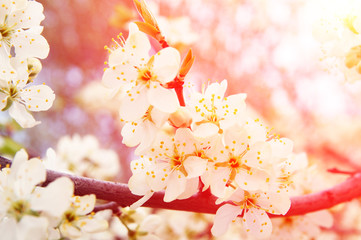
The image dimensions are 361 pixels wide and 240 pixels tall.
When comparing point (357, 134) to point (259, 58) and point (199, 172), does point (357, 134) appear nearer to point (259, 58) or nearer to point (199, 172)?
point (259, 58)

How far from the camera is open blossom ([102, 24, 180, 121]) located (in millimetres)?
803

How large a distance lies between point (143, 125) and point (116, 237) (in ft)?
5.13

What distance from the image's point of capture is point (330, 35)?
3.68ft

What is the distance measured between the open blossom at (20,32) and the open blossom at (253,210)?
0.57m

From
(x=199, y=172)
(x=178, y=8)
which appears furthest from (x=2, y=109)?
(x=178, y=8)

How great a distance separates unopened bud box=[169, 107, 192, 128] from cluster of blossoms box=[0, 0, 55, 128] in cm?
33

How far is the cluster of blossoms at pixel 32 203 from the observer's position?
0.68m

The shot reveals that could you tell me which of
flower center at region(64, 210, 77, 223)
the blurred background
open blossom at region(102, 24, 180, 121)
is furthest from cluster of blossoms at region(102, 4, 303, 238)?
the blurred background

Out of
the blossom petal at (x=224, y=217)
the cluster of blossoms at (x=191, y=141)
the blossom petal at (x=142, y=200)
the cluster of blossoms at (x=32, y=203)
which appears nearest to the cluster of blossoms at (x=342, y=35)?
the cluster of blossoms at (x=191, y=141)

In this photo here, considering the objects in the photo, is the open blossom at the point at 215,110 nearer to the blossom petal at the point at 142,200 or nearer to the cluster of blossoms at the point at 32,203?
the blossom petal at the point at 142,200

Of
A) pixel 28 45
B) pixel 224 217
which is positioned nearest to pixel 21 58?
pixel 28 45

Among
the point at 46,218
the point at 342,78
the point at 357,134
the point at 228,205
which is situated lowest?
the point at 46,218

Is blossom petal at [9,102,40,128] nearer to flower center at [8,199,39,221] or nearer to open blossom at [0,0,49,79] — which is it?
open blossom at [0,0,49,79]

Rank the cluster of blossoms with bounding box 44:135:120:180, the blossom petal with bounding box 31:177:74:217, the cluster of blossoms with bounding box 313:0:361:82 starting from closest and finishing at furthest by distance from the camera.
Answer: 1. the blossom petal with bounding box 31:177:74:217
2. the cluster of blossoms with bounding box 313:0:361:82
3. the cluster of blossoms with bounding box 44:135:120:180
